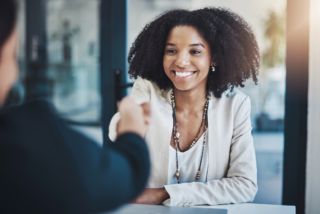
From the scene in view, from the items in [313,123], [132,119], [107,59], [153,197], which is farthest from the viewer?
[107,59]

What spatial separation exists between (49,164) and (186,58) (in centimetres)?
107

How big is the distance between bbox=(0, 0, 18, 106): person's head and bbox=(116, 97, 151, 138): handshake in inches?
8.6

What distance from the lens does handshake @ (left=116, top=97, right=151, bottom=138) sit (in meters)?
0.59

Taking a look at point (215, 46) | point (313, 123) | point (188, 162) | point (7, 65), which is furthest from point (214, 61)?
point (7, 65)

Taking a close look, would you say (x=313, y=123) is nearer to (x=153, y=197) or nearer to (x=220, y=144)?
(x=220, y=144)

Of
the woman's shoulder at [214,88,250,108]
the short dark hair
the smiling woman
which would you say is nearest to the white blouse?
the smiling woman

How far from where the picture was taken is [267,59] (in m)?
2.07

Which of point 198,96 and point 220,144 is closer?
point 220,144

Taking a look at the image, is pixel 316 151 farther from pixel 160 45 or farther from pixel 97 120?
pixel 97 120

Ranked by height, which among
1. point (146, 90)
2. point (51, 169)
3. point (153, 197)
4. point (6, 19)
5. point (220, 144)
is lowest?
point (153, 197)

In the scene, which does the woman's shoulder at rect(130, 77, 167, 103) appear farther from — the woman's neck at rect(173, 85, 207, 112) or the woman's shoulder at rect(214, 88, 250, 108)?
the woman's shoulder at rect(214, 88, 250, 108)

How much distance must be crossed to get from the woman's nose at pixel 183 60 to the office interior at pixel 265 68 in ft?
1.34

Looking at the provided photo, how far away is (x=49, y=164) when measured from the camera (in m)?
0.46

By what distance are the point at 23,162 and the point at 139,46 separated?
127cm
